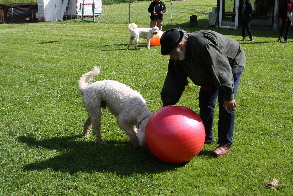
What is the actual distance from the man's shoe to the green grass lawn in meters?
0.09

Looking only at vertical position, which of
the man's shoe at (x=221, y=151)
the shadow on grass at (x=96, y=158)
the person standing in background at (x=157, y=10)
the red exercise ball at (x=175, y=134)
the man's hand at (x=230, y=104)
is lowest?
the shadow on grass at (x=96, y=158)

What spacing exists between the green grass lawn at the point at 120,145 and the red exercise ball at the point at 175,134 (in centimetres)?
30

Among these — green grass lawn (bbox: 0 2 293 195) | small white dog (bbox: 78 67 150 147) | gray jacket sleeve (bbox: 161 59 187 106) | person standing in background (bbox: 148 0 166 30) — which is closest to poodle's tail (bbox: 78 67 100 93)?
small white dog (bbox: 78 67 150 147)

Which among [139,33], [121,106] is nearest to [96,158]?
[121,106]

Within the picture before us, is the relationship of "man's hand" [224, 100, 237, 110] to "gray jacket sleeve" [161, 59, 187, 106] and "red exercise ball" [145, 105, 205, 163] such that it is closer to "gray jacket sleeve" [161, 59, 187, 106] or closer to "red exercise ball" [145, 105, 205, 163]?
"red exercise ball" [145, 105, 205, 163]

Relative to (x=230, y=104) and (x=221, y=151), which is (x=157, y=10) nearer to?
(x=221, y=151)

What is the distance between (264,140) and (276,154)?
542 millimetres

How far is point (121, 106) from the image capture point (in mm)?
5652

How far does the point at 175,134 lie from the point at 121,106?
4.00ft

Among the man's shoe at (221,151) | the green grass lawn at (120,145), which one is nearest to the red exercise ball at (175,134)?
the green grass lawn at (120,145)

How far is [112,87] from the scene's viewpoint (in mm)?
5766

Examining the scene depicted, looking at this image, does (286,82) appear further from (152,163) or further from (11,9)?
(11,9)

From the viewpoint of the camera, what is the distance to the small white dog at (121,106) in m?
5.50

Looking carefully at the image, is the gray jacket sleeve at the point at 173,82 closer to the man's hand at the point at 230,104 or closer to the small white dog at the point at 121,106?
the small white dog at the point at 121,106
